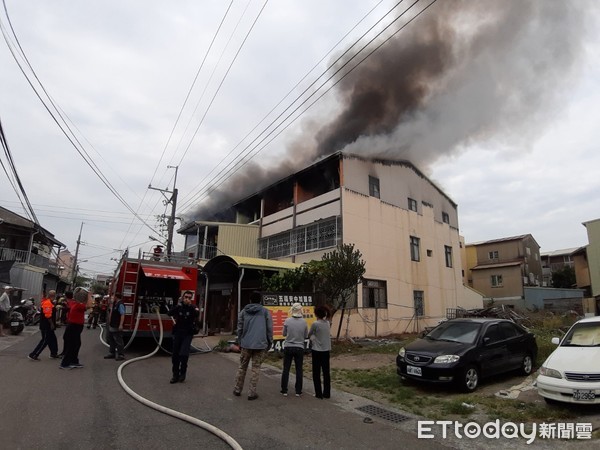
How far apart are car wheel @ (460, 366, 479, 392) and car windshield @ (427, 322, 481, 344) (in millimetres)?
583

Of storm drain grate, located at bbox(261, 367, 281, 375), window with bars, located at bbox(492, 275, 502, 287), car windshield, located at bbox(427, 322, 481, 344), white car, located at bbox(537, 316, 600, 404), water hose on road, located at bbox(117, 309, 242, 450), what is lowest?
storm drain grate, located at bbox(261, 367, 281, 375)

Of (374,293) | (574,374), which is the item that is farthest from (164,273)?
(374,293)

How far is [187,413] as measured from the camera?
17.5ft

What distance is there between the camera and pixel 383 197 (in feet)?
66.7

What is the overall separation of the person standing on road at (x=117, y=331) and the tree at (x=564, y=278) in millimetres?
44073

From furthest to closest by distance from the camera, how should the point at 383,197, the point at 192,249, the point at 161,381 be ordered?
the point at 192,249, the point at 383,197, the point at 161,381

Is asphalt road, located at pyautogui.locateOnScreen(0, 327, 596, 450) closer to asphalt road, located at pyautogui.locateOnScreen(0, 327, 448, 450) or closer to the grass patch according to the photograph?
asphalt road, located at pyautogui.locateOnScreen(0, 327, 448, 450)

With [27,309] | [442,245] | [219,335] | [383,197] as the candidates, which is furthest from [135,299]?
[442,245]

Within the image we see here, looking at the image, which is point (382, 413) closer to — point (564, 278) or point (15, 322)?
point (15, 322)

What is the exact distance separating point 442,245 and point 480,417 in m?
19.3

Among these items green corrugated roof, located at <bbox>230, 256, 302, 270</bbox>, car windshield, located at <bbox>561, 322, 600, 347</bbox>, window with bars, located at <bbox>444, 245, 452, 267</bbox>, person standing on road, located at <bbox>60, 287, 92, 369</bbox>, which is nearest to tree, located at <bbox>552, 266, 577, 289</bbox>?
window with bars, located at <bbox>444, 245, 452, 267</bbox>

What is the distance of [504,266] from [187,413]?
3580 cm

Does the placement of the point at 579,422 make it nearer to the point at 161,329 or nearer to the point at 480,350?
the point at 480,350

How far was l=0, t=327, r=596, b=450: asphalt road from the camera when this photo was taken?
437cm
